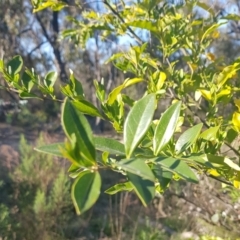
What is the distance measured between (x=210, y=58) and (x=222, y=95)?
41cm

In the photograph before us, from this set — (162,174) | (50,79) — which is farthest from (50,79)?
(162,174)

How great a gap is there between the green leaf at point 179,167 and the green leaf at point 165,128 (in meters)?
0.04

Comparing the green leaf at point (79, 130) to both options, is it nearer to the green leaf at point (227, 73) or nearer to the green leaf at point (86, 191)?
the green leaf at point (86, 191)

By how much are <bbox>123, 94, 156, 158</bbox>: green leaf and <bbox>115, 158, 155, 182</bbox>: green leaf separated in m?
0.05

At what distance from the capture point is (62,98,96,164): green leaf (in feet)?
1.60

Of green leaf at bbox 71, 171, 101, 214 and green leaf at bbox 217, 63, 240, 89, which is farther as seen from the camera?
green leaf at bbox 217, 63, 240, 89

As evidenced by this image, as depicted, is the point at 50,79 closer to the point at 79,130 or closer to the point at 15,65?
the point at 15,65

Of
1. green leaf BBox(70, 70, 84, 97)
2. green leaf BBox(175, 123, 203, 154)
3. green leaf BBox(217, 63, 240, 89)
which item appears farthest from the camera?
green leaf BBox(217, 63, 240, 89)

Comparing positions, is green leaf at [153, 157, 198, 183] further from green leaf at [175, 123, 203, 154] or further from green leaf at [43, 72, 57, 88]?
green leaf at [43, 72, 57, 88]

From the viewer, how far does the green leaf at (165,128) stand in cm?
61

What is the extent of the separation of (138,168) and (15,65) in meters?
0.60

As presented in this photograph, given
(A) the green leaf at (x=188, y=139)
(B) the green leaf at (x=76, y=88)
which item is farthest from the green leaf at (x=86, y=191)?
(B) the green leaf at (x=76, y=88)

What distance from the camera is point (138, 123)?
55cm

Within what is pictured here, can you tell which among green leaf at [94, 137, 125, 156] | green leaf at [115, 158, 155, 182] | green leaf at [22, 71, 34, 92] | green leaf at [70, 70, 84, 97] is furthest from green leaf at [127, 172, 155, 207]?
green leaf at [22, 71, 34, 92]
